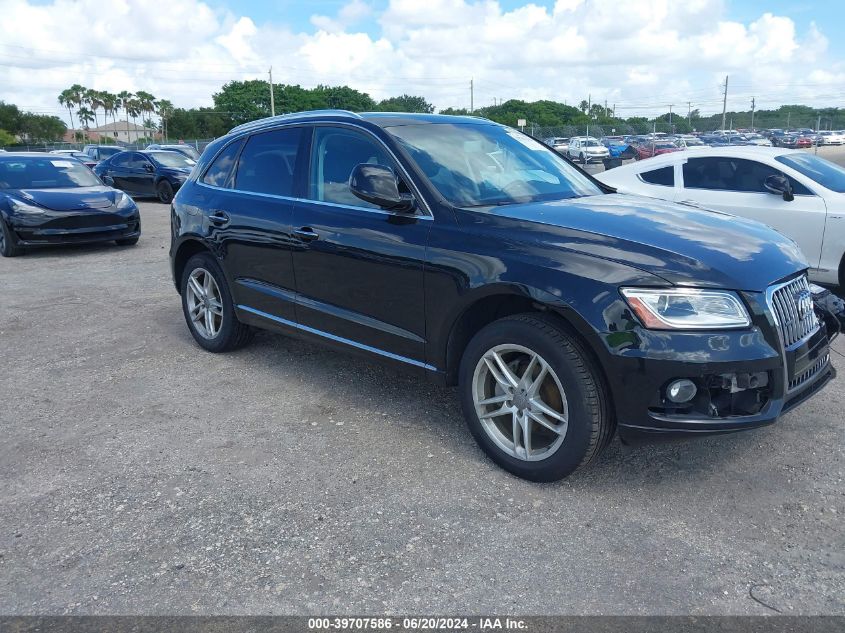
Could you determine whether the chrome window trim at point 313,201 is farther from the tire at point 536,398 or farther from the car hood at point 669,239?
the tire at point 536,398

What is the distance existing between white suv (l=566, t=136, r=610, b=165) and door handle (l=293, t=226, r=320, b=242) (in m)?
31.8

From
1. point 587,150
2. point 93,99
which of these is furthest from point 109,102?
point 587,150

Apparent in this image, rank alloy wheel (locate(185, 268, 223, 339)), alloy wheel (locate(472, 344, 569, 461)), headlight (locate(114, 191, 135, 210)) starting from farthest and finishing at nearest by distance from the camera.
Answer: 1. headlight (locate(114, 191, 135, 210))
2. alloy wheel (locate(185, 268, 223, 339))
3. alloy wheel (locate(472, 344, 569, 461))

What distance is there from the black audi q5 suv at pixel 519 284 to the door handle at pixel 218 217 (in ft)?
0.34

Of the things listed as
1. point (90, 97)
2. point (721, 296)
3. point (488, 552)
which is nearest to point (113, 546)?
point (488, 552)

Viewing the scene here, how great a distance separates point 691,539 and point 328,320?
2426mm

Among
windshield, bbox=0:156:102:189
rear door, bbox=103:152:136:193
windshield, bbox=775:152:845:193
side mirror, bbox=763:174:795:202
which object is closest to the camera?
side mirror, bbox=763:174:795:202

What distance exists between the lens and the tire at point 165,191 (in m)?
18.9

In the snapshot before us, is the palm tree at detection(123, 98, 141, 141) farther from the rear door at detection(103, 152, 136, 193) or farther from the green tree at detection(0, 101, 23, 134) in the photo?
the rear door at detection(103, 152, 136, 193)

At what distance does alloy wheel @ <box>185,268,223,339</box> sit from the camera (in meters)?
5.61

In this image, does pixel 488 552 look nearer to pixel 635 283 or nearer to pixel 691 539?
pixel 691 539

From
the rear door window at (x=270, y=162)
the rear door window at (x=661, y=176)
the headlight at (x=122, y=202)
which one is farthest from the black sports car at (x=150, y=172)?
the rear door window at (x=270, y=162)

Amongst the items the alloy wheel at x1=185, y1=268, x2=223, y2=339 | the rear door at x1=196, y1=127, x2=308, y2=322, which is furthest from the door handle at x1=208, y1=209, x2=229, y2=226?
the alloy wheel at x1=185, y1=268, x2=223, y2=339

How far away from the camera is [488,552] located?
2998mm
